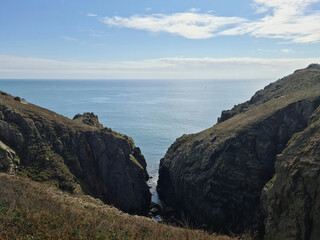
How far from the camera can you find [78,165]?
158 ft

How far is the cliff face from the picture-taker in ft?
139

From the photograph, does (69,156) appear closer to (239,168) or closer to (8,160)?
(8,160)

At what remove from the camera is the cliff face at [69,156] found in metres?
42.3

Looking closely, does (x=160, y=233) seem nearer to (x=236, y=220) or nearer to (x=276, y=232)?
(x=276, y=232)

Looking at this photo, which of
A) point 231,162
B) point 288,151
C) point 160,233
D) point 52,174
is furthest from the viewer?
point 231,162

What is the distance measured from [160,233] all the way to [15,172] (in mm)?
29786

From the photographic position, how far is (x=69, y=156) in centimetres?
4819

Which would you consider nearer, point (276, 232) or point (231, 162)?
point (276, 232)

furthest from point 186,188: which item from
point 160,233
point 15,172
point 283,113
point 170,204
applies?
point 160,233

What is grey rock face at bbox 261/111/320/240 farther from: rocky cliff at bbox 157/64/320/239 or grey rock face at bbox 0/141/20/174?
grey rock face at bbox 0/141/20/174

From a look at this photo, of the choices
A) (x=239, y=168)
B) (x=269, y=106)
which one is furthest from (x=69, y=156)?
(x=269, y=106)

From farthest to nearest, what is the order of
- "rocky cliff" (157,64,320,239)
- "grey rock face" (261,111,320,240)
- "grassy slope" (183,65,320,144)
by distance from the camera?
"grassy slope" (183,65,320,144) → "rocky cliff" (157,64,320,239) → "grey rock face" (261,111,320,240)

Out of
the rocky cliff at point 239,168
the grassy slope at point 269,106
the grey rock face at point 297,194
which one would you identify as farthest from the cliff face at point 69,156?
the grey rock face at point 297,194

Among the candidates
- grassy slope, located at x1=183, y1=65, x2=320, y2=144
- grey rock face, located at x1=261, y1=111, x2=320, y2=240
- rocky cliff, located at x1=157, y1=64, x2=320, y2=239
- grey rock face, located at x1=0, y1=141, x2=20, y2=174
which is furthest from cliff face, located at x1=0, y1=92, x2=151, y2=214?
grey rock face, located at x1=261, y1=111, x2=320, y2=240
